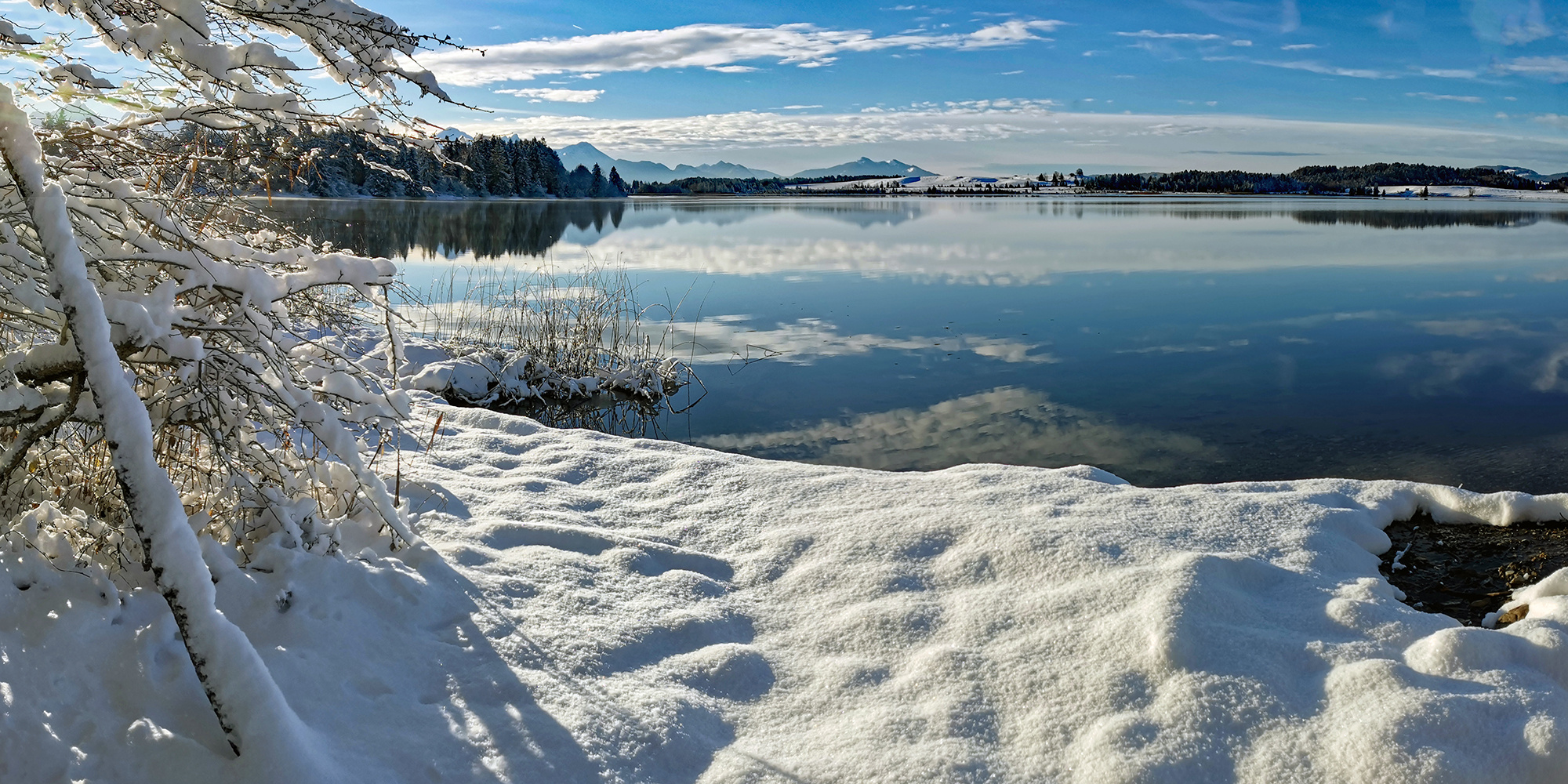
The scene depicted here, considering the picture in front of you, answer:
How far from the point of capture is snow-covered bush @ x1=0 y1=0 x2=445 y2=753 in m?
2.25

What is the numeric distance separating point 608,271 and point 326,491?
13.9m

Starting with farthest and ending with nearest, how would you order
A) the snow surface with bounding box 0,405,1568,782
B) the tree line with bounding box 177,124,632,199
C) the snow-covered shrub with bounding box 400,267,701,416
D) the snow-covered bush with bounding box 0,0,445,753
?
the snow-covered shrub with bounding box 400,267,701,416 < the tree line with bounding box 177,124,632,199 < the snow surface with bounding box 0,405,1568,782 < the snow-covered bush with bounding box 0,0,445,753

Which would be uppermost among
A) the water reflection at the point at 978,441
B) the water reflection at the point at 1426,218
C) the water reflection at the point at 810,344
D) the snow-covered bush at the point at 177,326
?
the water reflection at the point at 1426,218

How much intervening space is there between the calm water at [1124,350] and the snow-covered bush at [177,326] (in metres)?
4.78

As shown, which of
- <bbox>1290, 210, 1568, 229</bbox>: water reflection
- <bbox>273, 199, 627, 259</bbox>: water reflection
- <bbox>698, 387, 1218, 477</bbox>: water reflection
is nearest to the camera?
<bbox>698, 387, 1218, 477</bbox>: water reflection

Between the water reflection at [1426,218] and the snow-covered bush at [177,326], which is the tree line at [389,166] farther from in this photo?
the water reflection at [1426,218]

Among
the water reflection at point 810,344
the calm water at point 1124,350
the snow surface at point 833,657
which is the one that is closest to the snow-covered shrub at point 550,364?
the water reflection at point 810,344

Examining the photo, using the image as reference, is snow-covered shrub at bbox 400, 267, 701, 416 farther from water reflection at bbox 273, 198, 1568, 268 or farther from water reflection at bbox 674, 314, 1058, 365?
water reflection at bbox 273, 198, 1568, 268

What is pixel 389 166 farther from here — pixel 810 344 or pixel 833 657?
pixel 810 344

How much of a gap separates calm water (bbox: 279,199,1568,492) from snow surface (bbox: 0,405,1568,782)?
322 centimetres

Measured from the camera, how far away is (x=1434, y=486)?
530 cm

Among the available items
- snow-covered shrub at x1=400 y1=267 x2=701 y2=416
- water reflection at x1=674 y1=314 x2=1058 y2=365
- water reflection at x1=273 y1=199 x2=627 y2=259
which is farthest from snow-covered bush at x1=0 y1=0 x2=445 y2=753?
water reflection at x1=273 y1=199 x2=627 y2=259

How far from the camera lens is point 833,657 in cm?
351

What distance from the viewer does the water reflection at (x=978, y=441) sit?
7.47 meters
